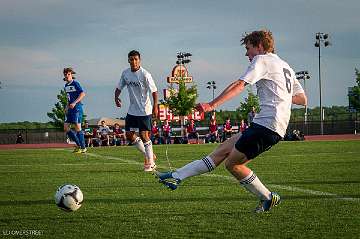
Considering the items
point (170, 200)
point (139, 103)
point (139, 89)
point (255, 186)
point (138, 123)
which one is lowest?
point (170, 200)

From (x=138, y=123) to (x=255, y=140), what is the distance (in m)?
7.61

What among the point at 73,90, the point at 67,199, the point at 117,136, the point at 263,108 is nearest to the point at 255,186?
the point at 263,108

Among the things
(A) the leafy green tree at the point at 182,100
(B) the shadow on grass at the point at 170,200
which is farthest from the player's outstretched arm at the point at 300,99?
(A) the leafy green tree at the point at 182,100

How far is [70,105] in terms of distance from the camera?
18.7 meters

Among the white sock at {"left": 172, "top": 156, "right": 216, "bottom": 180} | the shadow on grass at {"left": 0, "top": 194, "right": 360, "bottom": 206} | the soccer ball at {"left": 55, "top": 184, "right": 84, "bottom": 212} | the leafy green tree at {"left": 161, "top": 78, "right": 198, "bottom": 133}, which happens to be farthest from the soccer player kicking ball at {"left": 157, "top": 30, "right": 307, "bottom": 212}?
the leafy green tree at {"left": 161, "top": 78, "right": 198, "bottom": 133}

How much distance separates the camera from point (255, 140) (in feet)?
20.5

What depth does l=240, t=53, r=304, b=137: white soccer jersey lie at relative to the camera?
20.5ft

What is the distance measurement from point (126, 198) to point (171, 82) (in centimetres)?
6420

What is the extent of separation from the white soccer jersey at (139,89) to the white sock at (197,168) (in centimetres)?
684

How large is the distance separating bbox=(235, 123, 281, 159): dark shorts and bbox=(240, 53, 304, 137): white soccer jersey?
58 mm

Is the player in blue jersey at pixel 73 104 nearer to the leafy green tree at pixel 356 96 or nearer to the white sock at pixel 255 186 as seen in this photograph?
the white sock at pixel 255 186

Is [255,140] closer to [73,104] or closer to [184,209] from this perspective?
[184,209]

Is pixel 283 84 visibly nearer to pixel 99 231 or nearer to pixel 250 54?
pixel 250 54

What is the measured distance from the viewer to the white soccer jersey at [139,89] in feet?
44.7
